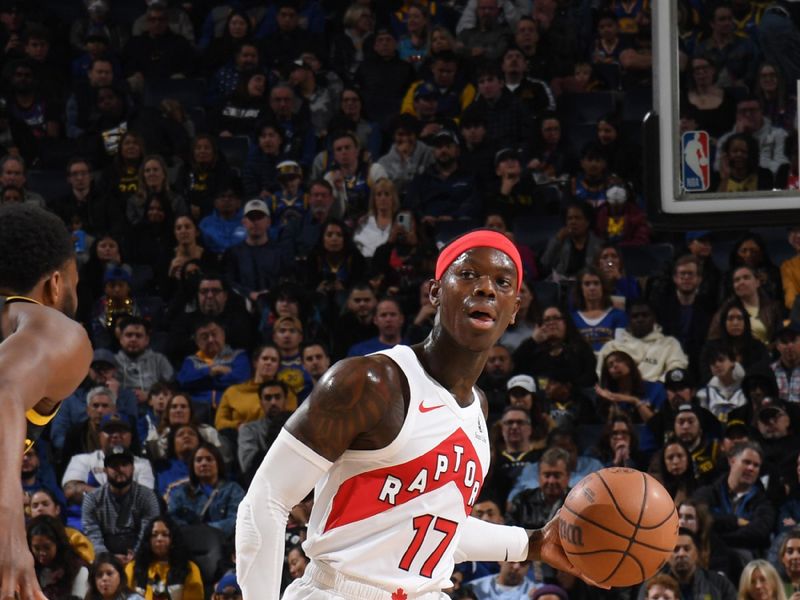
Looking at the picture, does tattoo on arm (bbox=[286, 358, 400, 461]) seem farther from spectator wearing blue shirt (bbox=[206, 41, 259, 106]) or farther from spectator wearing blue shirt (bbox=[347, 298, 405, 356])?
spectator wearing blue shirt (bbox=[206, 41, 259, 106])

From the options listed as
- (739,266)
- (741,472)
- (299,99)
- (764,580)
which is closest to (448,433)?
(764,580)

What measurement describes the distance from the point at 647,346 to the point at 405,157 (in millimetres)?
3130

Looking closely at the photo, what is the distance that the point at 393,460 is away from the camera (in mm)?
4254

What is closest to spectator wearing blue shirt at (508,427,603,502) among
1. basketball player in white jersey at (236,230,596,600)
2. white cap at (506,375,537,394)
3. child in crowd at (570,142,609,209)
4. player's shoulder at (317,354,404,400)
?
white cap at (506,375,537,394)

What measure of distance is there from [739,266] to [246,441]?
3.85 m

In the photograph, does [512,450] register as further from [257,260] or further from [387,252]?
[257,260]

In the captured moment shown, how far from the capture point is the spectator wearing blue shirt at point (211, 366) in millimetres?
10688

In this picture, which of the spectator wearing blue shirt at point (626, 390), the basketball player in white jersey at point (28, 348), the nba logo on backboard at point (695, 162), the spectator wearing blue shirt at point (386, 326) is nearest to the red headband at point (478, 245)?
the basketball player in white jersey at point (28, 348)

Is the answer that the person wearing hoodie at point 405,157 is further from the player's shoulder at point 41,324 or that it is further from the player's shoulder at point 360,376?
the player's shoulder at point 41,324

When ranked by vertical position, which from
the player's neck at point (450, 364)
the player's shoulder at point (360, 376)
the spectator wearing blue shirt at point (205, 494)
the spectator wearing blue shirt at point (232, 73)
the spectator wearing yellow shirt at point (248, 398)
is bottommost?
the spectator wearing blue shirt at point (205, 494)

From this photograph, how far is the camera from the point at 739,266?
10.6m

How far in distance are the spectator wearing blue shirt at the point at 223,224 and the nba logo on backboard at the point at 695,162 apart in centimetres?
602

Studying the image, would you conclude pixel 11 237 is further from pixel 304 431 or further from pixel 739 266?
pixel 739 266

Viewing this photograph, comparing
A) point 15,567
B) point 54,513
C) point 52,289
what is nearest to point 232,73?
point 54,513
